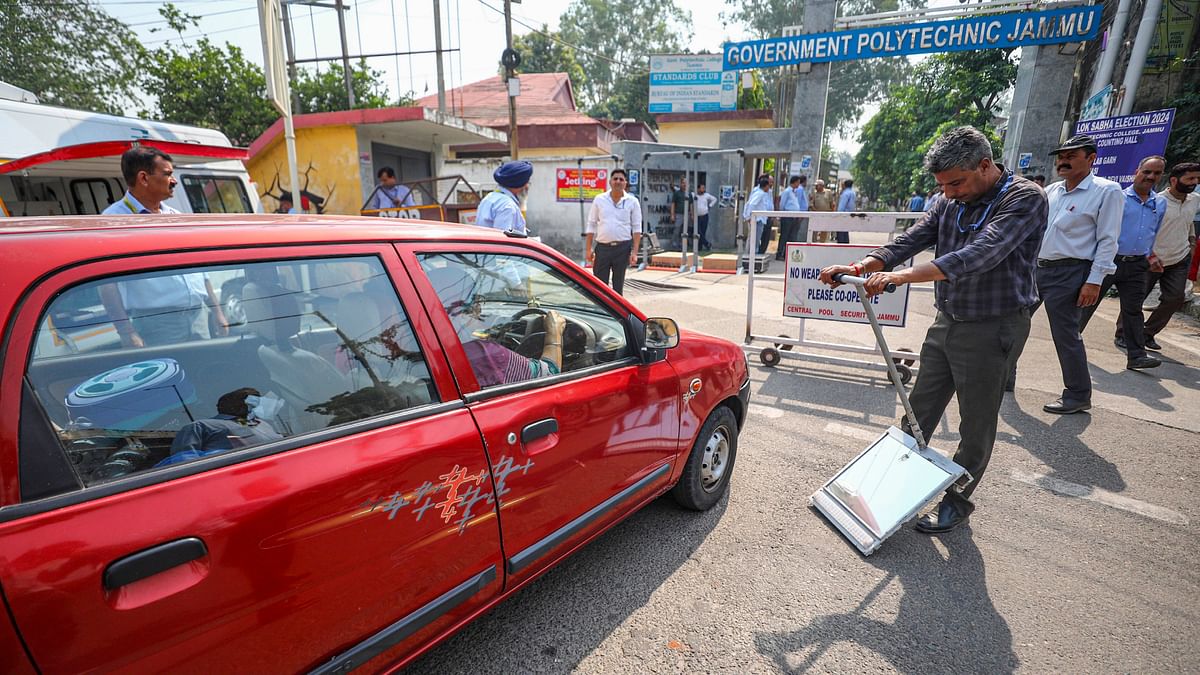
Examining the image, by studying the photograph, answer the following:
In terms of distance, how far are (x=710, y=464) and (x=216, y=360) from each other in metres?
2.29

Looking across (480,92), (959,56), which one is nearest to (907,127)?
(959,56)

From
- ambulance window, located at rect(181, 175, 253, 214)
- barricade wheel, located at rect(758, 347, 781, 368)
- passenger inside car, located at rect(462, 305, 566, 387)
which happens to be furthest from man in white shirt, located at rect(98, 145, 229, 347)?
ambulance window, located at rect(181, 175, 253, 214)

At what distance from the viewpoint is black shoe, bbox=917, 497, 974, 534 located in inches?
111

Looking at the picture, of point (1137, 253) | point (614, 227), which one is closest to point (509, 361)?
point (614, 227)

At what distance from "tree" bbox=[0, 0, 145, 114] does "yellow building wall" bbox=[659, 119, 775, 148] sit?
20.5 meters

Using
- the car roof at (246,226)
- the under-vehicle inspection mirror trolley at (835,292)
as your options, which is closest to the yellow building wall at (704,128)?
the under-vehicle inspection mirror trolley at (835,292)

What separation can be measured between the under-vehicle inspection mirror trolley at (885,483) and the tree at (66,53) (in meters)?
24.3

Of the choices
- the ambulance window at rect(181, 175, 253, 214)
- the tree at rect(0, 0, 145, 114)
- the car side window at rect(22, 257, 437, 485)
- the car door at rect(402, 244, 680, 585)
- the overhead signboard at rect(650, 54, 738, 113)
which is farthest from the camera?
the overhead signboard at rect(650, 54, 738, 113)

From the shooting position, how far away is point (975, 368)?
2684 millimetres

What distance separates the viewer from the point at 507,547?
1836mm

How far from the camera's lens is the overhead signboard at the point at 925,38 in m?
11.0

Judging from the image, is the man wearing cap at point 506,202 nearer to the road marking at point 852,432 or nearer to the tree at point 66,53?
the road marking at point 852,432

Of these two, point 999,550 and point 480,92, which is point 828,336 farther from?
point 480,92

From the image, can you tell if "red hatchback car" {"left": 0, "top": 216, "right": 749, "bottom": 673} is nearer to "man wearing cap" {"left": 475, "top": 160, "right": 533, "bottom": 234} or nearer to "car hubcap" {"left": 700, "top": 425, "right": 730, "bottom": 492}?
"car hubcap" {"left": 700, "top": 425, "right": 730, "bottom": 492}
